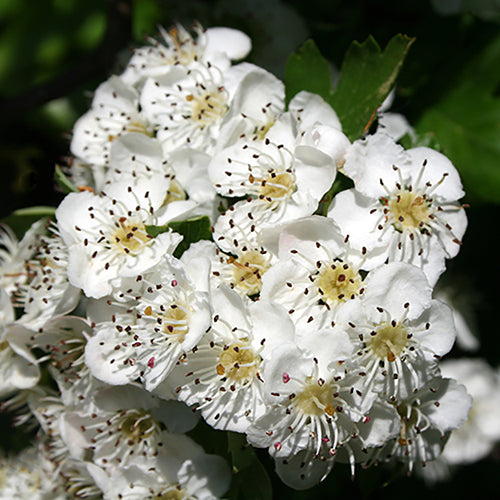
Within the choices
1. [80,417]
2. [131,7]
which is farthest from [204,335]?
[131,7]

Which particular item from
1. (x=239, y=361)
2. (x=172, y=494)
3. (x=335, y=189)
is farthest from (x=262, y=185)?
(x=172, y=494)

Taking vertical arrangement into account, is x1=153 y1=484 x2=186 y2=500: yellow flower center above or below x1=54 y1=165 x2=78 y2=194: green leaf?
below

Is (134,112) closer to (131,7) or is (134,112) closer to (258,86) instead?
(258,86)

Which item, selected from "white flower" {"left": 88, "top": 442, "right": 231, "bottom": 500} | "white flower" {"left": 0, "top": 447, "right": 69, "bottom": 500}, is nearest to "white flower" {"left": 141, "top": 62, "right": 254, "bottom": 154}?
"white flower" {"left": 88, "top": 442, "right": 231, "bottom": 500}

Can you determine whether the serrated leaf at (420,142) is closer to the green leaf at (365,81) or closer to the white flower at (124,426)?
the green leaf at (365,81)

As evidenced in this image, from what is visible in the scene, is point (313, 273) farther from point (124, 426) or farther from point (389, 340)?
point (124, 426)

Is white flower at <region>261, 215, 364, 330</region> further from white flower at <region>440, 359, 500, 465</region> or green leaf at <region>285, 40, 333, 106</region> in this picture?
white flower at <region>440, 359, 500, 465</region>
